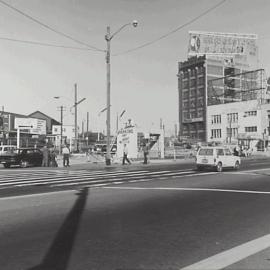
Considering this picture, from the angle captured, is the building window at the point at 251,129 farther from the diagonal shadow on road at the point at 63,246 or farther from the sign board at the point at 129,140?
the diagonal shadow on road at the point at 63,246

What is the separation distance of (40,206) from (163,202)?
317 cm

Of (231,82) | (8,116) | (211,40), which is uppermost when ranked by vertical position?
(211,40)

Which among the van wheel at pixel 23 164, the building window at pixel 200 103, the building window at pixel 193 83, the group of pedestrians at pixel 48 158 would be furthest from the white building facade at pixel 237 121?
the van wheel at pixel 23 164

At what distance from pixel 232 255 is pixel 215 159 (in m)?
20.4

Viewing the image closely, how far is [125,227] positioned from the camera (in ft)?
28.4

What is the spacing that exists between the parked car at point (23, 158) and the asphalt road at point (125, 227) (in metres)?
19.8

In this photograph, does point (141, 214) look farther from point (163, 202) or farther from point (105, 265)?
point (105, 265)

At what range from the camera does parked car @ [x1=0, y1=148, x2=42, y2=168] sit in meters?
33.8

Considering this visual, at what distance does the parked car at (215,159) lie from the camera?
26812 millimetres

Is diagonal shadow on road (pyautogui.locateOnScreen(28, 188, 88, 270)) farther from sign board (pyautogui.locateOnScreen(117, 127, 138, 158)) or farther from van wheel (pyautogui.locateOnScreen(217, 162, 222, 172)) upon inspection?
sign board (pyautogui.locateOnScreen(117, 127, 138, 158))

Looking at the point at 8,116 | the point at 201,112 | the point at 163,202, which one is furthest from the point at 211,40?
the point at 163,202

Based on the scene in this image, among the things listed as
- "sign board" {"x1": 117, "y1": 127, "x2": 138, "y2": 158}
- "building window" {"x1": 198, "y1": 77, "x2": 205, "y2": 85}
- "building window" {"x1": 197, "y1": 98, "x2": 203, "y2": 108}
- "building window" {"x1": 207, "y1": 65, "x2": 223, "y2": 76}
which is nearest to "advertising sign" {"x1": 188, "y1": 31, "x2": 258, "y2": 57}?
"building window" {"x1": 207, "y1": 65, "x2": 223, "y2": 76}

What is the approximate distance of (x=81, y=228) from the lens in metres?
8.54

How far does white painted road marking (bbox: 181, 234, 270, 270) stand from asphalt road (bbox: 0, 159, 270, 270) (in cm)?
11
